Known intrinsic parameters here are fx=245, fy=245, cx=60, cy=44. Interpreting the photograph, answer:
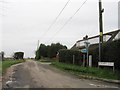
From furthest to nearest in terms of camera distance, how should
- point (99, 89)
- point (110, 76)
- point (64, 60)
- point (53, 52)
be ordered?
point (53, 52), point (64, 60), point (110, 76), point (99, 89)

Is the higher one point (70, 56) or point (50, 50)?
point (50, 50)

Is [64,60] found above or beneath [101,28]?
beneath

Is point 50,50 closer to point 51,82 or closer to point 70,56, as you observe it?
point 70,56

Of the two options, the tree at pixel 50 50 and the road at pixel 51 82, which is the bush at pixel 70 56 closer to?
the road at pixel 51 82

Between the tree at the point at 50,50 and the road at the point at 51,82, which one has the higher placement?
the tree at the point at 50,50

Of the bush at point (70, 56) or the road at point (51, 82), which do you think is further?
the bush at point (70, 56)

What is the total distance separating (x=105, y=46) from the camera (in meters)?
23.3

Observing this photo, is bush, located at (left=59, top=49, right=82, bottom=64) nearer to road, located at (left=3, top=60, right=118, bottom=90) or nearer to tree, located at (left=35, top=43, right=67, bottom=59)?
road, located at (left=3, top=60, right=118, bottom=90)

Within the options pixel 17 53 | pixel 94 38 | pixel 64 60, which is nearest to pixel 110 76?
pixel 64 60

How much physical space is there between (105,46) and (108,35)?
2446 cm

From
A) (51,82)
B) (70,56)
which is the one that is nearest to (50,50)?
(70,56)

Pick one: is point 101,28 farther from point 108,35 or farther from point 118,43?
point 108,35

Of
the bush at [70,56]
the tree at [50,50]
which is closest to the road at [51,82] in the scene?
the bush at [70,56]

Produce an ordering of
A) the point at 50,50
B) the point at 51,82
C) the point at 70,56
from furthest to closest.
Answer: the point at 50,50 → the point at 70,56 → the point at 51,82
